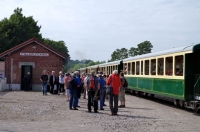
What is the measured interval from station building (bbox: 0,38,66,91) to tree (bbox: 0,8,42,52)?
1330 inches

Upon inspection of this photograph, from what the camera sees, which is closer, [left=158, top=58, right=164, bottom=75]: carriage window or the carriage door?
the carriage door

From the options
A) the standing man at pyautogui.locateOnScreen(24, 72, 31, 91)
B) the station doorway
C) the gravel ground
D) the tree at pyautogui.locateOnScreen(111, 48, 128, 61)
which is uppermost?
the tree at pyautogui.locateOnScreen(111, 48, 128, 61)

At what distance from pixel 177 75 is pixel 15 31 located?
56.7 m

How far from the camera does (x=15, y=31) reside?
228 feet

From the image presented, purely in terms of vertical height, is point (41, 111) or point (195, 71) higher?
point (195, 71)

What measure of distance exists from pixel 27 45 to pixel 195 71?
20268mm

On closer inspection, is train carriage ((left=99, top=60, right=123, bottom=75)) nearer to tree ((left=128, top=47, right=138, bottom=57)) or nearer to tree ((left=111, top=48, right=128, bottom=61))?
tree ((left=128, top=47, right=138, bottom=57))

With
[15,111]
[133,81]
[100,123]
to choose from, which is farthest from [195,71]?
[133,81]

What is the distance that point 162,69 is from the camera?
18797 mm

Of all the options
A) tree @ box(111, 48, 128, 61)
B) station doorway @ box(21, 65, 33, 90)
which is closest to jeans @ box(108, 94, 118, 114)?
station doorway @ box(21, 65, 33, 90)

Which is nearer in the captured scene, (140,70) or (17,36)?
(140,70)

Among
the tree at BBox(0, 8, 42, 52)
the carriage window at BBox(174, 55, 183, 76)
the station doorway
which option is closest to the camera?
the carriage window at BBox(174, 55, 183, 76)

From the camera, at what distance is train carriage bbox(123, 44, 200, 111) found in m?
15.6

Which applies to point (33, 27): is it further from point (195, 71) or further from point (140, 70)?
point (195, 71)
